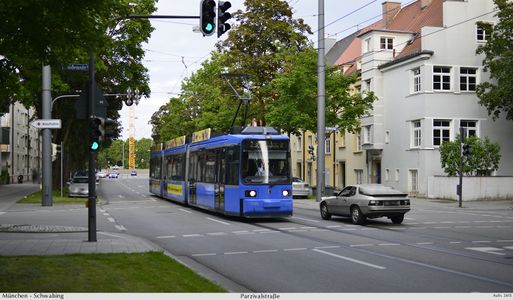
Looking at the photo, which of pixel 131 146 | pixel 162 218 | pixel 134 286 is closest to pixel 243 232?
pixel 162 218

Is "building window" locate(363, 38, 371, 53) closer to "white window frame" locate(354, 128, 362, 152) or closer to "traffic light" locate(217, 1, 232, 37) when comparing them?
"white window frame" locate(354, 128, 362, 152)

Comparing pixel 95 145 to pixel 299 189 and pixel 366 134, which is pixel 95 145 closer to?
pixel 299 189

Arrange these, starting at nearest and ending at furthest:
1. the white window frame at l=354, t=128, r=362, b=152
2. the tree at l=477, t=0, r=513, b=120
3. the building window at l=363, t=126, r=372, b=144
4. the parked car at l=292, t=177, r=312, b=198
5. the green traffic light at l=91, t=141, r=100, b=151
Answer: the green traffic light at l=91, t=141, r=100, b=151 < the tree at l=477, t=0, r=513, b=120 < the parked car at l=292, t=177, r=312, b=198 < the building window at l=363, t=126, r=372, b=144 < the white window frame at l=354, t=128, r=362, b=152

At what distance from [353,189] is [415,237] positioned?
488 centimetres

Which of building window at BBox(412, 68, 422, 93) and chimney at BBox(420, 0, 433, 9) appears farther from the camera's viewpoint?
chimney at BBox(420, 0, 433, 9)

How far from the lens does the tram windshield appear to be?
2080 centimetres

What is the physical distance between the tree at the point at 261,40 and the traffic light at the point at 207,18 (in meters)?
31.3

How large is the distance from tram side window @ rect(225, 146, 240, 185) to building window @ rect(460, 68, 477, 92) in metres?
25.6

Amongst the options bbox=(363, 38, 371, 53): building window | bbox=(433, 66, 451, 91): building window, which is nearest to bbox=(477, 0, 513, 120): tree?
bbox=(433, 66, 451, 91): building window

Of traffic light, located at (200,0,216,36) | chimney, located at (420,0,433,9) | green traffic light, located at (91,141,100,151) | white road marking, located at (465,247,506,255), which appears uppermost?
chimney, located at (420,0,433,9)

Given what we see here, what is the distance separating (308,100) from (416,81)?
26.0 ft

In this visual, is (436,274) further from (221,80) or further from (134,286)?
(221,80)

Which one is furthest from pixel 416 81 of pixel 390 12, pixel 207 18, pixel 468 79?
pixel 207 18

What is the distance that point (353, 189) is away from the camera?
21344 mm
